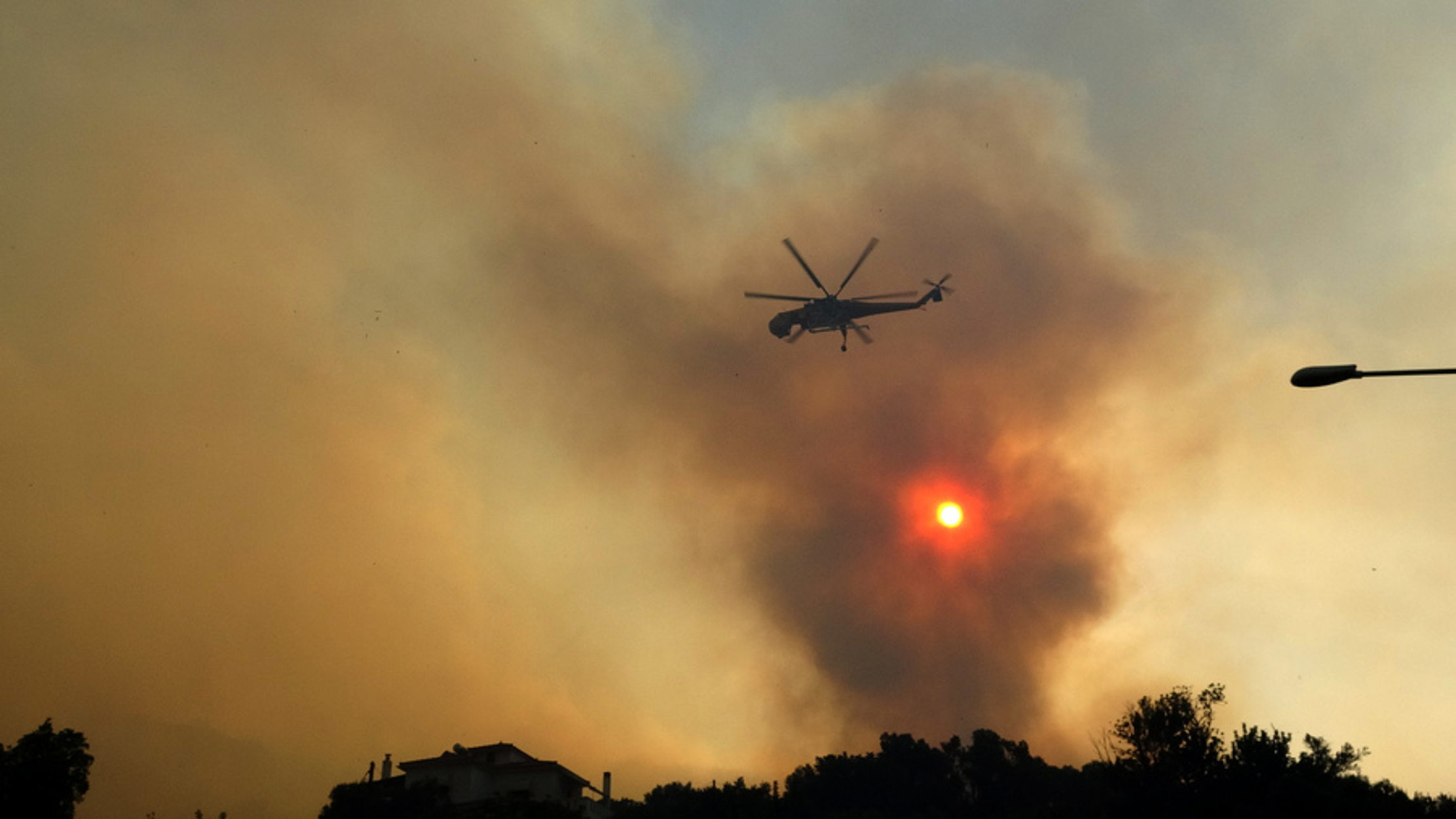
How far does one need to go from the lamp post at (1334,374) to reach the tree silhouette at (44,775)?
8093 cm

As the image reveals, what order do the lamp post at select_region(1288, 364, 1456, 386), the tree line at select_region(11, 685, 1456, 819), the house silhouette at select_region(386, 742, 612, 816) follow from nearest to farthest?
the lamp post at select_region(1288, 364, 1456, 386), the tree line at select_region(11, 685, 1456, 819), the house silhouette at select_region(386, 742, 612, 816)

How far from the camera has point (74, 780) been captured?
7219 cm

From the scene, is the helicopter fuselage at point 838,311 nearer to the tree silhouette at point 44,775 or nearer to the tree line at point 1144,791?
the tree line at point 1144,791

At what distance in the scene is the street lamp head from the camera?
53.5ft

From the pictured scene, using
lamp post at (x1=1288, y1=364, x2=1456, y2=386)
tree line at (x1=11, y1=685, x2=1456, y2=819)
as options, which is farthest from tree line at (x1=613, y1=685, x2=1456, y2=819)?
lamp post at (x1=1288, y1=364, x2=1456, y2=386)

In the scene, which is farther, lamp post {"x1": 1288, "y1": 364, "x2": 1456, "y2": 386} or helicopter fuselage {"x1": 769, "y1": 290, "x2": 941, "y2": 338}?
helicopter fuselage {"x1": 769, "y1": 290, "x2": 941, "y2": 338}

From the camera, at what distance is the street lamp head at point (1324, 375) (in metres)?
16.3

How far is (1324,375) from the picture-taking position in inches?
651

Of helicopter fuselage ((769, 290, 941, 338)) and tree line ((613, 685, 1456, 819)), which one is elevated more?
helicopter fuselage ((769, 290, 941, 338))

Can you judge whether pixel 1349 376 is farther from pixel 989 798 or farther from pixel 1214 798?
pixel 989 798

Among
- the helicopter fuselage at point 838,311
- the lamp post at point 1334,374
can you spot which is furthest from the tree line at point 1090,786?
the lamp post at point 1334,374

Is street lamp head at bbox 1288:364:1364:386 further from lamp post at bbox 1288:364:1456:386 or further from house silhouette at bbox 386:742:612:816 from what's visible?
house silhouette at bbox 386:742:612:816

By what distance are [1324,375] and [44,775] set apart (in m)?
81.4

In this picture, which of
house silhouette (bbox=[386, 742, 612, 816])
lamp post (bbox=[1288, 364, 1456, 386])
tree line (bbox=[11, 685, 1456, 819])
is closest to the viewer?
lamp post (bbox=[1288, 364, 1456, 386])
